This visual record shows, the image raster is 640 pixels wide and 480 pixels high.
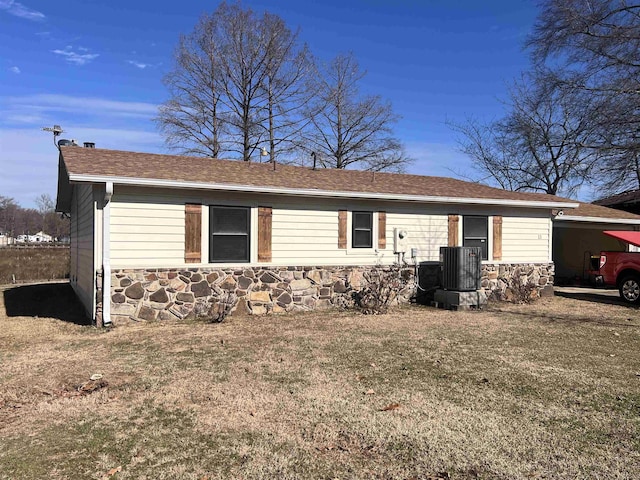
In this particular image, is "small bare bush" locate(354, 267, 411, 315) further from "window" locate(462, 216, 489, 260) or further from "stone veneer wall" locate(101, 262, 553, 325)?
"window" locate(462, 216, 489, 260)

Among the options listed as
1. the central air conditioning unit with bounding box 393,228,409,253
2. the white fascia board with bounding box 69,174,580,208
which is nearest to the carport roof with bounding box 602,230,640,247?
the white fascia board with bounding box 69,174,580,208

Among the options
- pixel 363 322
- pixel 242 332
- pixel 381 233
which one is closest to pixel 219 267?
pixel 242 332

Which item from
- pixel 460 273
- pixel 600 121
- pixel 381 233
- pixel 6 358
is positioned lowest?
pixel 6 358

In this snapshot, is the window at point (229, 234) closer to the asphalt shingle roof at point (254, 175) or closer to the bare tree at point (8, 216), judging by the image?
the asphalt shingle roof at point (254, 175)

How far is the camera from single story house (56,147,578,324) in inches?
330

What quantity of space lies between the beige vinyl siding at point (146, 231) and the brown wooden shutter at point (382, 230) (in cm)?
440

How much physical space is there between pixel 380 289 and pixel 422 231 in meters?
1.95

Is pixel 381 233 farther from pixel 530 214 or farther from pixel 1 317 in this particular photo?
pixel 1 317

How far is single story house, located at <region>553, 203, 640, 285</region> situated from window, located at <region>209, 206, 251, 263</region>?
11.5 metres

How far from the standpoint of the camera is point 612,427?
3885 mm

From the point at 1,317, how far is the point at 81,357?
4398 millimetres

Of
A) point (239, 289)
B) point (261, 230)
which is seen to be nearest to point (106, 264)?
point (239, 289)

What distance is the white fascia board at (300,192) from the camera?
7964 millimetres

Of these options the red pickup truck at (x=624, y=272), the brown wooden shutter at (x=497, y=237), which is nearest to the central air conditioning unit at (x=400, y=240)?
the brown wooden shutter at (x=497, y=237)
